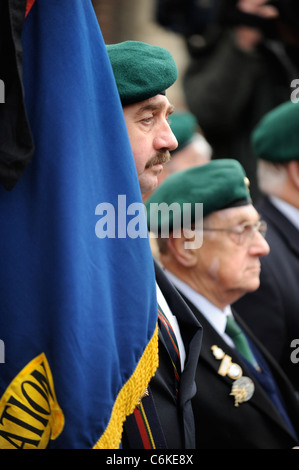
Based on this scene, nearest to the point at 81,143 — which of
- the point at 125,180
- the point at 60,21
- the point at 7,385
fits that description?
the point at 125,180

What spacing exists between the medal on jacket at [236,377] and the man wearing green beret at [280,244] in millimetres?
727

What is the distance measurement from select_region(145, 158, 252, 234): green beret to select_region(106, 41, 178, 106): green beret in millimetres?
857

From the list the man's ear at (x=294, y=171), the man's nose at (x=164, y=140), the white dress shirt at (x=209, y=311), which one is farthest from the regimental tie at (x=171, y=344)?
the man's ear at (x=294, y=171)

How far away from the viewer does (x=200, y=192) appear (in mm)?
2949

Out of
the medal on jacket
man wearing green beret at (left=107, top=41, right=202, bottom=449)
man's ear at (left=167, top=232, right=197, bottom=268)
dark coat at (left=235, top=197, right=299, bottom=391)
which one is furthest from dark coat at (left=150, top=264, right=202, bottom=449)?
dark coat at (left=235, top=197, right=299, bottom=391)

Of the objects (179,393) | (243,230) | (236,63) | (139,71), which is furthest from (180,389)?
(236,63)

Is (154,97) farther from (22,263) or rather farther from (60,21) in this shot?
(22,263)

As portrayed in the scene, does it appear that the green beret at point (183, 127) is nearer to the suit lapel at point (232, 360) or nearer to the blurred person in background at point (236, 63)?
the blurred person in background at point (236, 63)

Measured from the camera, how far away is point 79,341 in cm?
163

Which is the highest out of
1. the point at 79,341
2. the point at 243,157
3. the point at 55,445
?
the point at 79,341

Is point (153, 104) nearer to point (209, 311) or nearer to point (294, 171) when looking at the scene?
point (209, 311)

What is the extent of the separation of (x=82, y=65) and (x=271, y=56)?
10.9 ft

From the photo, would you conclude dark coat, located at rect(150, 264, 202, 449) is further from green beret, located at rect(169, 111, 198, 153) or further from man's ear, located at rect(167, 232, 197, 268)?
green beret, located at rect(169, 111, 198, 153)

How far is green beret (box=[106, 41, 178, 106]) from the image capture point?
208 centimetres
